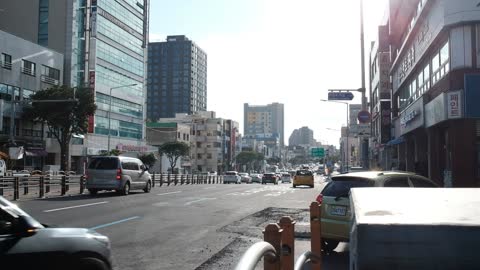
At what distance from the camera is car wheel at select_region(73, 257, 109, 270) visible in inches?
194

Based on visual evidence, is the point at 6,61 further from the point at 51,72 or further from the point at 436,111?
the point at 436,111

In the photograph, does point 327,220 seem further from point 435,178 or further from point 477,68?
point 435,178

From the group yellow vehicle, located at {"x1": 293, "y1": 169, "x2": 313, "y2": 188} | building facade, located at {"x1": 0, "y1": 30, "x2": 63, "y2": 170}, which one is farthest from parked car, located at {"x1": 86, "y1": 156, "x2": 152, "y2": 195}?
building facade, located at {"x1": 0, "y1": 30, "x2": 63, "y2": 170}

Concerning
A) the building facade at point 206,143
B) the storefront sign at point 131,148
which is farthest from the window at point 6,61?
the building facade at point 206,143

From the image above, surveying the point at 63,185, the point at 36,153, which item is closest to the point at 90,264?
the point at 63,185

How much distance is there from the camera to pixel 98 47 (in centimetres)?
6994

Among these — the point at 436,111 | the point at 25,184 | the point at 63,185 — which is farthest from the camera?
the point at 63,185

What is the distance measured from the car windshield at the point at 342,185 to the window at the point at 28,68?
2057 inches

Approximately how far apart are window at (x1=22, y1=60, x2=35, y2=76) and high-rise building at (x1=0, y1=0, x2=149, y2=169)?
669 cm

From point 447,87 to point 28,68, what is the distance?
157ft

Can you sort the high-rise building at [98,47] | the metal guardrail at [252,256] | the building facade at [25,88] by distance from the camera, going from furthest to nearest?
the high-rise building at [98,47]
the building facade at [25,88]
the metal guardrail at [252,256]

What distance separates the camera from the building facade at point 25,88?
170 ft

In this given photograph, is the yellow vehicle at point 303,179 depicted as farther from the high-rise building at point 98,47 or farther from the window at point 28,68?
the window at point 28,68

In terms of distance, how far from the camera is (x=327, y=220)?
9.69 meters
